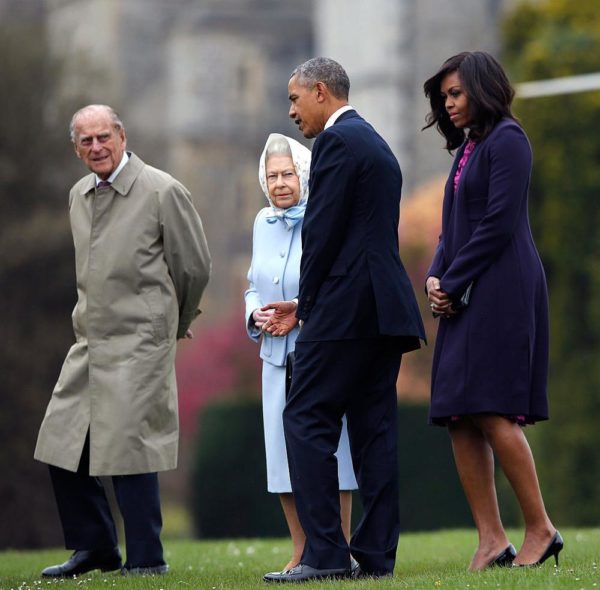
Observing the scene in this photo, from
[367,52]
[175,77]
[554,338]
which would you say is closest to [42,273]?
[554,338]

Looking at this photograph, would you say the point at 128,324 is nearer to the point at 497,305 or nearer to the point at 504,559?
the point at 497,305

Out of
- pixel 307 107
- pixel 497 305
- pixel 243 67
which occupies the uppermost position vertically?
pixel 243 67

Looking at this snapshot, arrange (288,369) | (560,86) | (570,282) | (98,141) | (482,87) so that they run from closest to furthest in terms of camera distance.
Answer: (482,87)
(288,369)
(98,141)
(560,86)
(570,282)

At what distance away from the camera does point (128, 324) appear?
789cm

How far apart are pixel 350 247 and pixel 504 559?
147 centimetres

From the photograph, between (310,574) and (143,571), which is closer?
(310,574)

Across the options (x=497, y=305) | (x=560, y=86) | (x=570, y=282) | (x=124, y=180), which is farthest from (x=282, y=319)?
(x=570, y=282)

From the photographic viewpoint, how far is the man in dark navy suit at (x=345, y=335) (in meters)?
6.89

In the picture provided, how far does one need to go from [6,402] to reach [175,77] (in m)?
34.6

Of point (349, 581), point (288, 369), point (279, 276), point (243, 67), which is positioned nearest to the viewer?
point (349, 581)

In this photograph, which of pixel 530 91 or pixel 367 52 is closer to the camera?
pixel 530 91

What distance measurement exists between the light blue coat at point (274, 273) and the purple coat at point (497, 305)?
0.75m

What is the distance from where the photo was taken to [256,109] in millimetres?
55969

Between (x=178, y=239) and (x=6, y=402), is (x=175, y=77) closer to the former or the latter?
(x=6, y=402)
